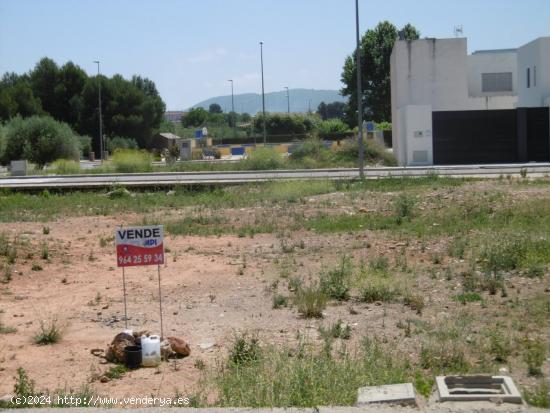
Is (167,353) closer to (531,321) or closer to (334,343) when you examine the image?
(334,343)

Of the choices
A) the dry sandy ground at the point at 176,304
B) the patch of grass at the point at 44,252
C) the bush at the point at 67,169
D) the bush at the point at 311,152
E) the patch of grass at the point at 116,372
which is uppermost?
the bush at the point at 311,152

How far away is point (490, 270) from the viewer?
12.2 m

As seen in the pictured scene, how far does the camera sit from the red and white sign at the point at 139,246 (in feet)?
31.2

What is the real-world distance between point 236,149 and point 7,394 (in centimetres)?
6357

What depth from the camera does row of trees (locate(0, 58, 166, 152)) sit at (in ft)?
279

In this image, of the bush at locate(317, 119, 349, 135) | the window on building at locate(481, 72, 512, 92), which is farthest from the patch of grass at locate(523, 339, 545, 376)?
the bush at locate(317, 119, 349, 135)

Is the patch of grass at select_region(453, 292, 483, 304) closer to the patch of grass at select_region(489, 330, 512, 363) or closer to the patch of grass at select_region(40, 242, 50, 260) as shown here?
the patch of grass at select_region(489, 330, 512, 363)

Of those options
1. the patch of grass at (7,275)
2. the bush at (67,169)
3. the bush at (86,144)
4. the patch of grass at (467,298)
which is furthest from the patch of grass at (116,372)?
the bush at (86,144)

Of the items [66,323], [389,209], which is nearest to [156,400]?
[66,323]

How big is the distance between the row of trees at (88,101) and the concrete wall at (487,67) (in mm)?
41808

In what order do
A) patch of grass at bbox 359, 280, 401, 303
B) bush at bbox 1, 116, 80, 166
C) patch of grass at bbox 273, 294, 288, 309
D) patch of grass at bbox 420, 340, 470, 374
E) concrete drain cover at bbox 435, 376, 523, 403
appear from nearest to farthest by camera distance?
concrete drain cover at bbox 435, 376, 523, 403 → patch of grass at bbox 420, 340, 470, 374 → patch of grass at bbox 273, 294, 288, 309 → patch of grass at bbox 359, 280, 401, 303 → bush at bbox 1, 116, 80, 166

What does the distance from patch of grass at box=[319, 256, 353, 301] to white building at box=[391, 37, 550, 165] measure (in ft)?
108

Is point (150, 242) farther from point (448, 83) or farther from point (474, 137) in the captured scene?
point (448, 83)

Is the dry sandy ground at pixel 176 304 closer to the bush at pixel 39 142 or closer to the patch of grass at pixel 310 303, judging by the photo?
the patch of grass at pixel 310 303
